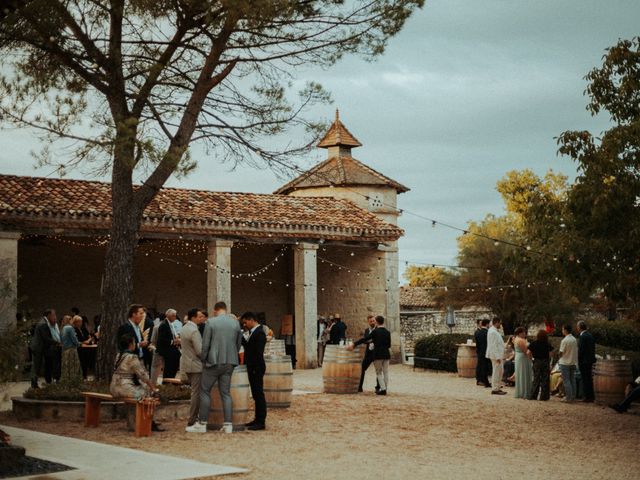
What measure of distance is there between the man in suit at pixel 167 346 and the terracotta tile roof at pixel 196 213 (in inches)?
280

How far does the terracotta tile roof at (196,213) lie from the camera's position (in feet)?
71.1

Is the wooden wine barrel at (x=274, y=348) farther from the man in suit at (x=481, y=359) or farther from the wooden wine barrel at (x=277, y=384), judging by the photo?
the man in suit at (x=481, y=359)

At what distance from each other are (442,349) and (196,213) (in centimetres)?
736

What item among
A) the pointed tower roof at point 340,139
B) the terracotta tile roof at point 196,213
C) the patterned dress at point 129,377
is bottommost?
the patterned dress at point 129,377

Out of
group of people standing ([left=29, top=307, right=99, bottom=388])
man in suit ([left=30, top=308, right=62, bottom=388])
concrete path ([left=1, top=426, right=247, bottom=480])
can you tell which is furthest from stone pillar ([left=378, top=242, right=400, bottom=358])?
concrete path ([left=1, top=426, right=247, bottom=480])

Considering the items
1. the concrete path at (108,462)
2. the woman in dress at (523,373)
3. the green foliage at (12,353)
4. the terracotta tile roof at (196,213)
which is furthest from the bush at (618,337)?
the green foliage at (12,353)

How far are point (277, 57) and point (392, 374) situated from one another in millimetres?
10631

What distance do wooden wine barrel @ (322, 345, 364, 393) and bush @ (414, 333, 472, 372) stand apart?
688 centimetres

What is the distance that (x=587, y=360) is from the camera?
648 inches

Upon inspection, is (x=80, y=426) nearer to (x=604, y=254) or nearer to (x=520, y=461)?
(x=520, y=461)

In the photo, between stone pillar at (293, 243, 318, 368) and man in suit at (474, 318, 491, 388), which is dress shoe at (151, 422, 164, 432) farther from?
stone pillar at (293, 243, 318, 368)

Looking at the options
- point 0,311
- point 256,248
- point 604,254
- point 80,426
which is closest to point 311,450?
point 80,426

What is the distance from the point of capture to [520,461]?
996cm

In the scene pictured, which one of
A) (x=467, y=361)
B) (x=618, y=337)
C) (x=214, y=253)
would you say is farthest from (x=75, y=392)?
(x=618, y=337)
